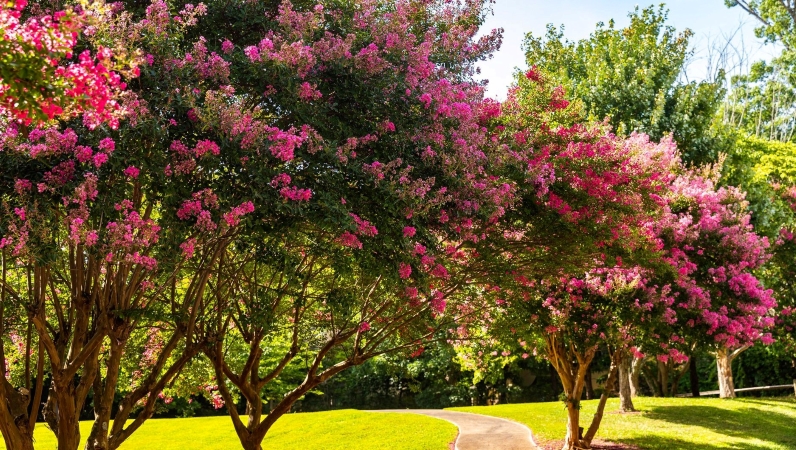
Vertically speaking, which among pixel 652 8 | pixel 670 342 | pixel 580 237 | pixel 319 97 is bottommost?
pixel 670 342

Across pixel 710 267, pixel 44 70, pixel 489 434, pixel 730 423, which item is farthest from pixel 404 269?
pixel 730 423

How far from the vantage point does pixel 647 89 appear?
24188mm

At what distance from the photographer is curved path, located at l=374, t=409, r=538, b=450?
56.6ft

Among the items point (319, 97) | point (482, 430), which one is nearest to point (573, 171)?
point (319, 97)

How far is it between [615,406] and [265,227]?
74.9 ft

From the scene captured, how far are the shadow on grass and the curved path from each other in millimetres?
2862

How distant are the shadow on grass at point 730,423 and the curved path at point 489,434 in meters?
2.86

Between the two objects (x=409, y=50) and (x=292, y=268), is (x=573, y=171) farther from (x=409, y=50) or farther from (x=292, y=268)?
(x=292, y=268)

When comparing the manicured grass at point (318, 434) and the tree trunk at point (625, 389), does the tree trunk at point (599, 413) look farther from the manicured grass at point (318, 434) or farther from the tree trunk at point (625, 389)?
the tree trunk at point (625, 389)

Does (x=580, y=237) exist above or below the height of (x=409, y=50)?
below

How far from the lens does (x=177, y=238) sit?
6031mm

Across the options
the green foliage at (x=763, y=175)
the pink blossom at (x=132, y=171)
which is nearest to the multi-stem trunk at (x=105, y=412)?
the pink blossom at (x=132, y=171)

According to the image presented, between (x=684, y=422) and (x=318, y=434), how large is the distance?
1143 centimetres

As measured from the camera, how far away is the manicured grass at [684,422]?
59.0ft
